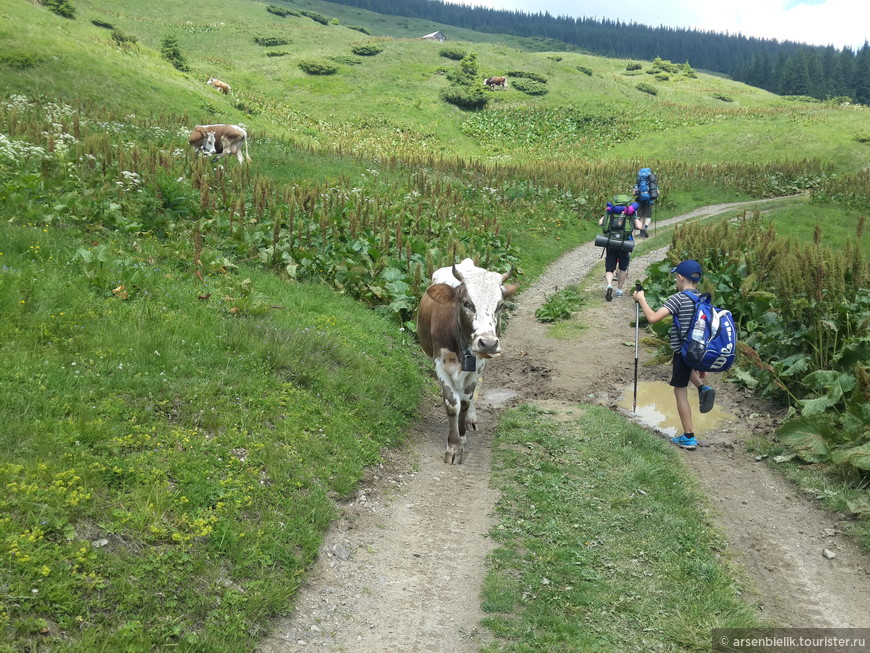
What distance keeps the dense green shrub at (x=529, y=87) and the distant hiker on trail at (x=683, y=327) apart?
69229mm

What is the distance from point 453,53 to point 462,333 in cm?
8554

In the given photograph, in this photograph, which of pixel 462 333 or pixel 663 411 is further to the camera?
pixel 663 411

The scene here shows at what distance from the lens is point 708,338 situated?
8.86 m

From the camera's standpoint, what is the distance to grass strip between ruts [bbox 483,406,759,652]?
17.0 ft

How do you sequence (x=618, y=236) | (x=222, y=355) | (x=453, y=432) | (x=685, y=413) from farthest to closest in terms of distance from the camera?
1. (x=618, y=236)
2. (x=685, y=413)
3. (x=453, y=432)
4. (x=222, y=355)

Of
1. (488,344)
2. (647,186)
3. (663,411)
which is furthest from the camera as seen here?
(647,186)

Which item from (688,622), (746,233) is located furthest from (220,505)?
(746,233)

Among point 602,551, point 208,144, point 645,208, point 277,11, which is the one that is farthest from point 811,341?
point 277,11

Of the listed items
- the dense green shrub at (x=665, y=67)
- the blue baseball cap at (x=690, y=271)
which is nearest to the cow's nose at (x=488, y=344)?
the blue baseball cap at (x=690, y=271)

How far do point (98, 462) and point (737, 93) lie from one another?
112 m

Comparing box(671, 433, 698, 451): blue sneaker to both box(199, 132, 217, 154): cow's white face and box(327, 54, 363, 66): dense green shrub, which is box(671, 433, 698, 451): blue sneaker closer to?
box(199, 132, 217, 154): cow's white face

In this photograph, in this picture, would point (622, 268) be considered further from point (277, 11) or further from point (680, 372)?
point (277, 11)

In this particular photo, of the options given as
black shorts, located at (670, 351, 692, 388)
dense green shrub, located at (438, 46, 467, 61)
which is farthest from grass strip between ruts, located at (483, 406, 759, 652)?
dense green shrub, located at (438, 46, 467, 61)

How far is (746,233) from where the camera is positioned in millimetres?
18344
